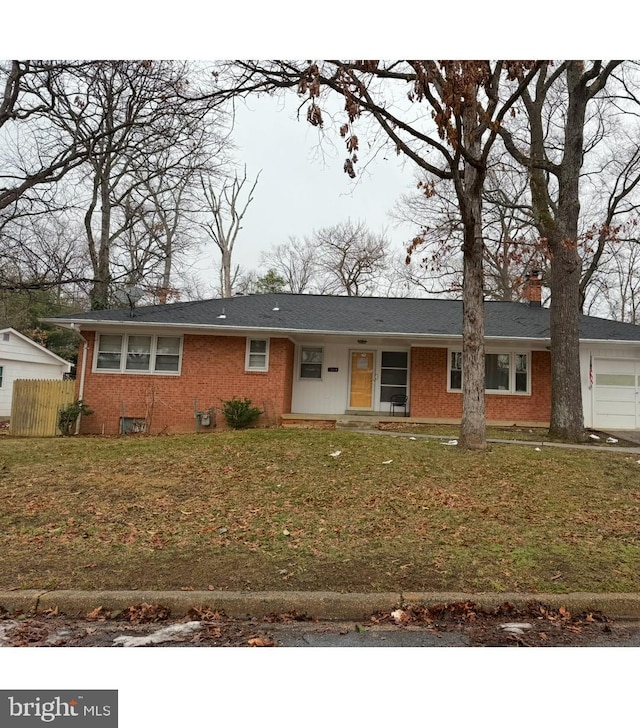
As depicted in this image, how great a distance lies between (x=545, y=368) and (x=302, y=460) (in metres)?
9.10

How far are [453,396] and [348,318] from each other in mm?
3908

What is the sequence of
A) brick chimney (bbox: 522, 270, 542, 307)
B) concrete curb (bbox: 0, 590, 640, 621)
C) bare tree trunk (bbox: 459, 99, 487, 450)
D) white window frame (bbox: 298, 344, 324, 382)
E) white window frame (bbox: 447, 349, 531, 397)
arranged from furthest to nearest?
brick chimney (bbox: 522, 270, 542, 307)
white window frame (bbox: 298, 344, 324, 382)
white window frame (bbox: 447, 349, 531, 397)
bare tree trunk (bbox: 459, 99, 487, 450)
concrete curb (bbox: 0, 590, 640, 621)

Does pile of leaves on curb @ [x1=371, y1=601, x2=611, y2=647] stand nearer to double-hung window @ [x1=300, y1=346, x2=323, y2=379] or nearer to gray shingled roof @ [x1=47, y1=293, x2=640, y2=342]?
gray shingled roof @ [x1=47, y1=293, x2=640, y2=342]

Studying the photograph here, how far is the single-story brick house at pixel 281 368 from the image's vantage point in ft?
45.2

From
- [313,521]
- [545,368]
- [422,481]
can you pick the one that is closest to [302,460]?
[422,481]

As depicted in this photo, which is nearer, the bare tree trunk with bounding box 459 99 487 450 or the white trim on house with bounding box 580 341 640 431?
the bare tree trunk with bounding box 459 99 487 450

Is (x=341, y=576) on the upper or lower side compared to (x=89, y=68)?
lower

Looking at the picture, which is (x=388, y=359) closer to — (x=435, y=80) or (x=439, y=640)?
(x=435, y=80)

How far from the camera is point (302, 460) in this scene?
27.1 ft

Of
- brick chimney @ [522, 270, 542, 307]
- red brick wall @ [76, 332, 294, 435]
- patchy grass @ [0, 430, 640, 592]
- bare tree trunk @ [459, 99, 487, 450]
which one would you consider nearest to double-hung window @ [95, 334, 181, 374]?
red brick wall @ [76, 332, 294, 435]

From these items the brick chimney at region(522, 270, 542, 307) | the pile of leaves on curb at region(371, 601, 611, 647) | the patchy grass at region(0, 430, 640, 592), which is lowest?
the pile of leaves on curb at region(371, 601, 611, 647)

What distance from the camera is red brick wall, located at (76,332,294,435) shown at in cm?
1380

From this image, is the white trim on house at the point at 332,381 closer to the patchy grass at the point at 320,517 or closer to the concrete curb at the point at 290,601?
the patchy grass at the point at 320,517

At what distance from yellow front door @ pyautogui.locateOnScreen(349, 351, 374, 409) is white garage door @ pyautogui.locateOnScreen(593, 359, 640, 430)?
6339 millimetres
